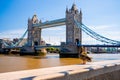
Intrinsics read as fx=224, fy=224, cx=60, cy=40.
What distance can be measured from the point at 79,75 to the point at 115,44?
49.3m

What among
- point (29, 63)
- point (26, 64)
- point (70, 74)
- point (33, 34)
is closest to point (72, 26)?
point (33, 34)

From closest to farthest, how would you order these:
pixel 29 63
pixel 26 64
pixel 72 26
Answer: pixel 26 64
pixel 29 63
pixel 72 26

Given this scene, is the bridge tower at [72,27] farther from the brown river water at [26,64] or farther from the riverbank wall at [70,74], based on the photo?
the riverbank wall at [70,74]

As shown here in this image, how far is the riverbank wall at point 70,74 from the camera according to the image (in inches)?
178

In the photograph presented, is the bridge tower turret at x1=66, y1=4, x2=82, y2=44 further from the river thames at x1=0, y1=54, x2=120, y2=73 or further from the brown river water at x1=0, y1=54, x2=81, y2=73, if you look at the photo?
the brown river water at x1=0, y1=54, x2=81, y2=73

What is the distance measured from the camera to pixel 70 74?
5016 millimetres

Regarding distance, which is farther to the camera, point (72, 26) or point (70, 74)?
point (72, 26)

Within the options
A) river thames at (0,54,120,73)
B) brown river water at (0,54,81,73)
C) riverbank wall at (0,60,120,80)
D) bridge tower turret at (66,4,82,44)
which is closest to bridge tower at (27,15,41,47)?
bridge tower turret at (66,4,82,44)

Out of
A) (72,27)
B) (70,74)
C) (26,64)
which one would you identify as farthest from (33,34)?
(70,74)

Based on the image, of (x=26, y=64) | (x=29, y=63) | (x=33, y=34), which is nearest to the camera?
(x=26, y=64)

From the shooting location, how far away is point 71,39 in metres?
62.3

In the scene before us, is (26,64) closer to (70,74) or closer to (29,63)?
(29,63)

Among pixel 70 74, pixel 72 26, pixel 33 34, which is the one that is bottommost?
pixel 70 74

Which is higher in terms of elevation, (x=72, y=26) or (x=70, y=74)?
(x=72, y=26)
